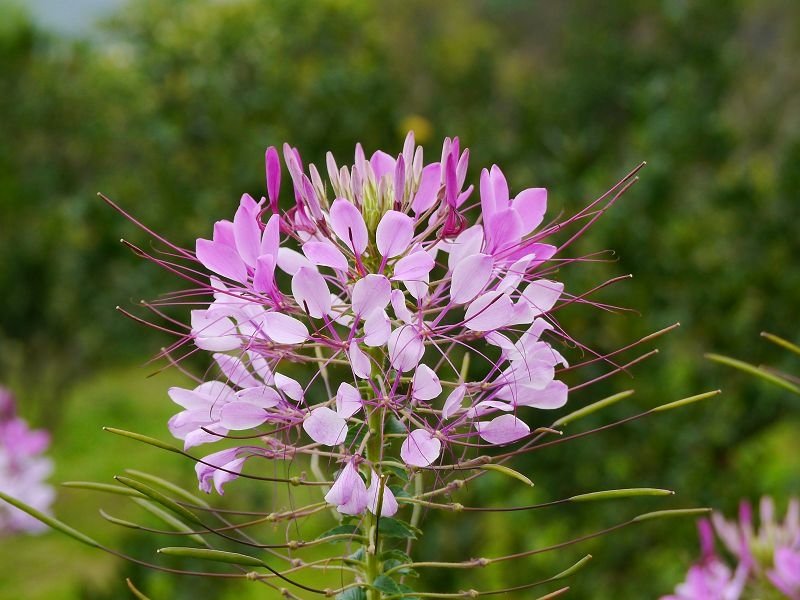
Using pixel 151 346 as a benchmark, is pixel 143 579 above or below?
below

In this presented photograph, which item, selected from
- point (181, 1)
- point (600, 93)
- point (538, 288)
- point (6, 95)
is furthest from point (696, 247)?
point (181, 1)

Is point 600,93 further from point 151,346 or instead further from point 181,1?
point 181,1

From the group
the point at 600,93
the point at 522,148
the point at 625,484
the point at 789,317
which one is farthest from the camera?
the point at 600,93

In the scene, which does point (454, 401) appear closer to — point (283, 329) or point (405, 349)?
point (405, 349)

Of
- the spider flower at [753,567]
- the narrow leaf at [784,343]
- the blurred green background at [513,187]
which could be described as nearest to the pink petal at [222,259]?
the narrow leaf at [784,343]

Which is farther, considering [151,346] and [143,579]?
[151,346]

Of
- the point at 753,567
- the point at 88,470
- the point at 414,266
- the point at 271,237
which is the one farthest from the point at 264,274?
the point at 88,470

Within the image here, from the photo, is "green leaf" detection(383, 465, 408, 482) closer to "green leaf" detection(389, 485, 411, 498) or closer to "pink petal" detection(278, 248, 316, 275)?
"green leaf" detection(389, 485, 411, 498)

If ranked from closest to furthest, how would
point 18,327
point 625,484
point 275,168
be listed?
point 275,168, point 625,484, point 18,327

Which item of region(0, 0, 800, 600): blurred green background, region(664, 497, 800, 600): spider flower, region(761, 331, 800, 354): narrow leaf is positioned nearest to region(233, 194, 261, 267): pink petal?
region(761, 331, 800, 354): narrow leaf
